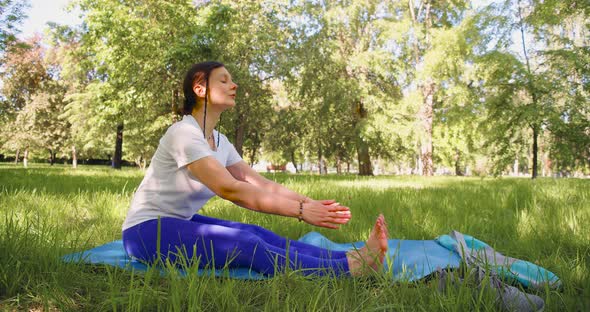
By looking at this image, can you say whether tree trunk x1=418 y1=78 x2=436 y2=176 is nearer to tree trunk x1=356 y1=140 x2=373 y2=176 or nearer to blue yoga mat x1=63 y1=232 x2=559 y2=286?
tree trunk x1=356 y1=140 x2=373 y2=176

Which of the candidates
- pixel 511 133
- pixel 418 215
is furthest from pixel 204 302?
pixel 511 133

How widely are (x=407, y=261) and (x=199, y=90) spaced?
1.79m

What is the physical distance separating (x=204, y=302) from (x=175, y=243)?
32.2 inches

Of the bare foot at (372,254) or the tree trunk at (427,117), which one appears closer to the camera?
the bare foot at (372,254)

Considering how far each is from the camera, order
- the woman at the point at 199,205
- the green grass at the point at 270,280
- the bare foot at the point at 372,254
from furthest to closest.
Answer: the bare foot at the point at 372,254, the woman at the point at 199,205, the green grass at the point at 270,280

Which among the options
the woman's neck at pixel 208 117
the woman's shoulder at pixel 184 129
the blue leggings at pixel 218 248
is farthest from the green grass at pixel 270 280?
the woman's neck at pixel 208 117

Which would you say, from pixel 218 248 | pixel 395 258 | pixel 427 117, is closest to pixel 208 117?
pixel 218 248

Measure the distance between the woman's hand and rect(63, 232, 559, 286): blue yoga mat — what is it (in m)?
0.29

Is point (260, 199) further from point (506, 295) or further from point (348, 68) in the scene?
point (348, 68)

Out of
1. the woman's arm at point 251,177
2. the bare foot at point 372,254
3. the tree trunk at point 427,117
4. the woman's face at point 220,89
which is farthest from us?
the tree trunk at point 427,117

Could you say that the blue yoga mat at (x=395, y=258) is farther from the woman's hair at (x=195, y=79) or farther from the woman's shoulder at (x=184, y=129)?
the woman's hair at (x=195, y=79)

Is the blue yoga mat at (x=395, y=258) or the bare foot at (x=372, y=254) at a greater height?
the bare foot at (x=372, y=254)

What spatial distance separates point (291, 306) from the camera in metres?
1.55

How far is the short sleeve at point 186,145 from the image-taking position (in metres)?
2.16
